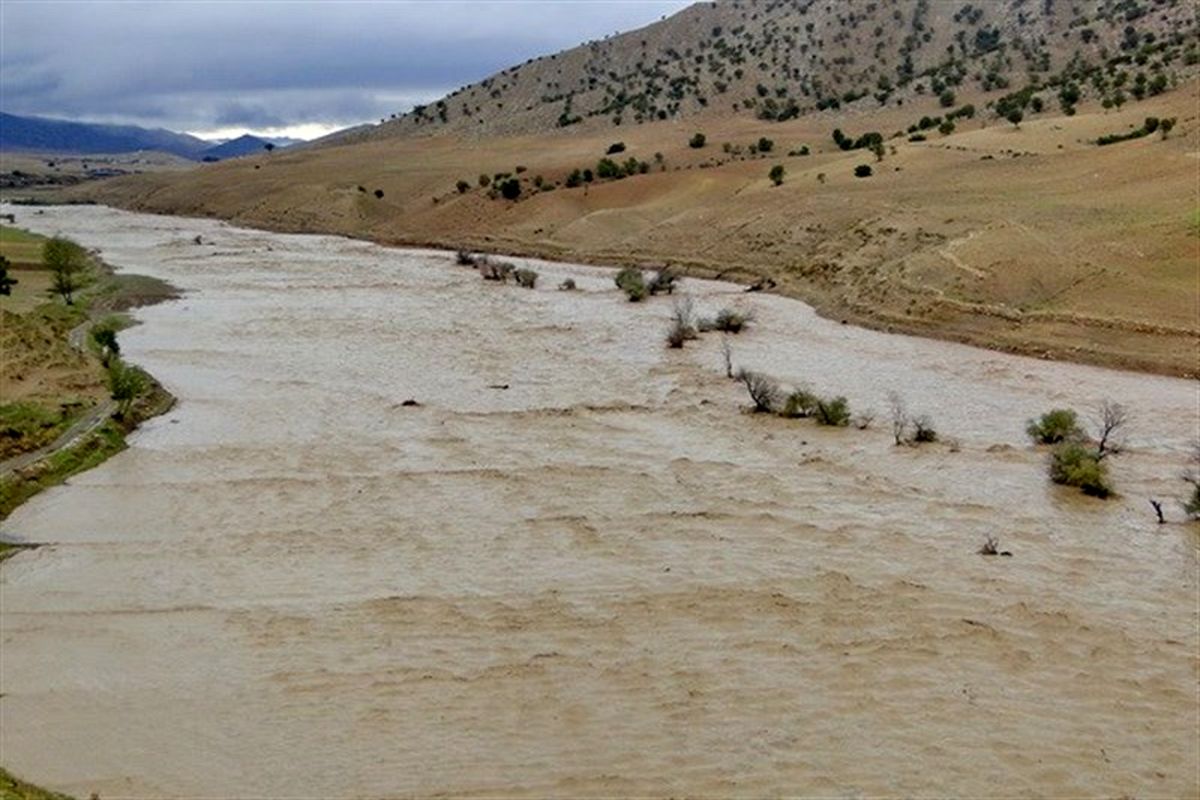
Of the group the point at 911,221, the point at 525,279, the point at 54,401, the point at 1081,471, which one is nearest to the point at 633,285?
the point at 525,279

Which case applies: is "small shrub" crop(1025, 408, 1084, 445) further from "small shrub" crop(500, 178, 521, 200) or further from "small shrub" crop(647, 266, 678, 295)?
"small shrub" crop(500, 178, 521, 200)

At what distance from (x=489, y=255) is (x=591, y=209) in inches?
306

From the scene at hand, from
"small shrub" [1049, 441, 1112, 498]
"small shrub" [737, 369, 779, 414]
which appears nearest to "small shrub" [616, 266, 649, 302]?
"small shrub" [737, 369, 779, 414]

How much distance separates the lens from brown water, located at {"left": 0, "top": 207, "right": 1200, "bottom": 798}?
1191cm

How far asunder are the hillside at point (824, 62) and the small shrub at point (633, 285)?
34.9 metres

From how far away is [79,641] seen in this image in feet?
49.4

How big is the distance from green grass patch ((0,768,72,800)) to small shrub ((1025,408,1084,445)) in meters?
19.6

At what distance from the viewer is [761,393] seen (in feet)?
88.5

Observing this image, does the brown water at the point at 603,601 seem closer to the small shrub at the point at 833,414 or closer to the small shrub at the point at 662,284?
the small shrub at the point at 833,414

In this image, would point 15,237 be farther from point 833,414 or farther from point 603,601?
point 603,601

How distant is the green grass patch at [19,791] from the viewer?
9.27 m

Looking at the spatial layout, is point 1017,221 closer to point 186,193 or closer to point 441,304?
point 441,304

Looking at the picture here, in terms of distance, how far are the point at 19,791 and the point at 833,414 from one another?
62.7 ft

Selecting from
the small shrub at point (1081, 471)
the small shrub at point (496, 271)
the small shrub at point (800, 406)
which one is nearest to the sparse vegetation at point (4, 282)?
the small shrub at point (496, 271)
